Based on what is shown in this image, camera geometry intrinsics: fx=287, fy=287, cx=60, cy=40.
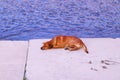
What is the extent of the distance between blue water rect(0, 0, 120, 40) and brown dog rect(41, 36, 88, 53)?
7.74ft

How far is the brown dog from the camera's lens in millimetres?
3821

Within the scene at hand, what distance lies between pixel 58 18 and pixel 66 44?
12.2 feet

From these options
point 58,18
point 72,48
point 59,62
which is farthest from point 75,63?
point 58,18

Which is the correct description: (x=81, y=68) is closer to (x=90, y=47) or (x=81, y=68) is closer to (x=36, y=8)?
(x=90, y=47)

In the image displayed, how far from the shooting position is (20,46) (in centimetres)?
412

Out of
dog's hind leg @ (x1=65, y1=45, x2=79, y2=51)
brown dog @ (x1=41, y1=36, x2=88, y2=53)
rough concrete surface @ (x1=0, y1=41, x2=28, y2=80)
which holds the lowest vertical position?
rough concrete surface @ (x1=0, y1=41, x2=28, y2=80)

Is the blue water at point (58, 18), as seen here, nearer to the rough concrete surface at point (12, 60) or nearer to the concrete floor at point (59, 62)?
the rough concrete surface at point (12, 60)

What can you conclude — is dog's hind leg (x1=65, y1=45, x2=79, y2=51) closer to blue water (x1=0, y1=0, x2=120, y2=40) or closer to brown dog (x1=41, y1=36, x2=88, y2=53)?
brown dog (x1=41, y1=36, x2=88, y2=53)

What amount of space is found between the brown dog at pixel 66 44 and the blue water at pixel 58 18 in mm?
2360

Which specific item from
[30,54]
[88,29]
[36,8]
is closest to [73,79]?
[30,54]

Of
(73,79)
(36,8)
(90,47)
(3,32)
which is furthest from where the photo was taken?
(36,8)

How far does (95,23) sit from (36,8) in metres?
2.16

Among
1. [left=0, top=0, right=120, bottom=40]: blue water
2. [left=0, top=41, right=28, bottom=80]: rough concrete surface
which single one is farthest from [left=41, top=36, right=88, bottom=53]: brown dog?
[left=0, top=0, right=120, bottom=40]: blue water

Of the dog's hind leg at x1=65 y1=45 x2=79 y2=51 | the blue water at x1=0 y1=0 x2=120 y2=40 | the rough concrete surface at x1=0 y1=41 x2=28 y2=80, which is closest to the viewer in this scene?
the rough concrete surface at x1=0 y1=41 x2=28 y2=80
